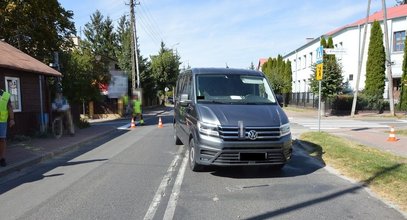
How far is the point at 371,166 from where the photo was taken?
859cm

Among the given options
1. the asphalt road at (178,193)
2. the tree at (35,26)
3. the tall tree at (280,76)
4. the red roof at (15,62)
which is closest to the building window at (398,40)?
the tall tree at (280,76)

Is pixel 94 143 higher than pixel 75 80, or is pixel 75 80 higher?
pixel 75 80

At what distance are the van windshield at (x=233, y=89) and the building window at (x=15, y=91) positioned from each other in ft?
30.3

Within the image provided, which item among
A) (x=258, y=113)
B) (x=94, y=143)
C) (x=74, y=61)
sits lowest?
(x=94, y=143)

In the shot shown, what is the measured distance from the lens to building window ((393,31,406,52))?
123ft

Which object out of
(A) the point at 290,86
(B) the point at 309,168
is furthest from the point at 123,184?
(A) the point at 290,86

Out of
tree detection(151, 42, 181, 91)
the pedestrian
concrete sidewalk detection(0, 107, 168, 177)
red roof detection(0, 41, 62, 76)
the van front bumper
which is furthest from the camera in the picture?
tree detection(151, 42, 181, 91)

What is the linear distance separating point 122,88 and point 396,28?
2540cm

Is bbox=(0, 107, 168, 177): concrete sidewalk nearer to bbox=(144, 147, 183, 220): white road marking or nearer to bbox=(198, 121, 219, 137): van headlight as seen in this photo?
bbox=(144, 147, 183, 220): white road marking

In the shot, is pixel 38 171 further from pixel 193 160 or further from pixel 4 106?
pixel 193 160

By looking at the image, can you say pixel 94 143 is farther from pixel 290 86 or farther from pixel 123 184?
pixel 290 86

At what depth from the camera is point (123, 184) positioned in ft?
24.7

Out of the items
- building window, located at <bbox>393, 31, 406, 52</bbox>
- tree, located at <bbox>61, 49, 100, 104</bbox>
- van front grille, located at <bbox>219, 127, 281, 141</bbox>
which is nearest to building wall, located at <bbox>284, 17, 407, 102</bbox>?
building window, located at <bbox>393, 31, 406, 52</bbox>

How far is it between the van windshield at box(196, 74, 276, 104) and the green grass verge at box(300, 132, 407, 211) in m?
2.21
